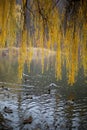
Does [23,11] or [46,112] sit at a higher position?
[23,11]

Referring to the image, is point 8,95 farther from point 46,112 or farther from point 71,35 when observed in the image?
point 71,35

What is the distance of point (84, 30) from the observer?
2.93 meters

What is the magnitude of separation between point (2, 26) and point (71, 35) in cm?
71

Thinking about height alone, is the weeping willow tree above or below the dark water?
above

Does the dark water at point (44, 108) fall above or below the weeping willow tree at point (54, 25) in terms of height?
below

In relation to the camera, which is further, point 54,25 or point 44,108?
point 44,108

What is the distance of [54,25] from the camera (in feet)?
9.89

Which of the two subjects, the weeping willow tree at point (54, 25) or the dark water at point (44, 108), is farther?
the dark water at point (44, 108)

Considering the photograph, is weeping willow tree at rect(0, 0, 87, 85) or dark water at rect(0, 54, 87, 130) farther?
dark water at rect(0, 54, 87, 130)

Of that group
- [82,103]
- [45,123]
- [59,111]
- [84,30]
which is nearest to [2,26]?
[84,30]

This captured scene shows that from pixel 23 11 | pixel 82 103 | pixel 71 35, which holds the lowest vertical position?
pixel 82 103

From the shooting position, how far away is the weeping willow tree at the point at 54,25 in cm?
290

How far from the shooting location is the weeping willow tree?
290cm

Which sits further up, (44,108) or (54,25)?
(54,25)
